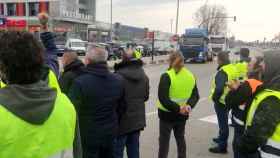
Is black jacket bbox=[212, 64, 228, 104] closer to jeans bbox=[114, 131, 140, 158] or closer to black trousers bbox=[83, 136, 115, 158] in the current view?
jeans bbox=[114, 131, 140, 158]

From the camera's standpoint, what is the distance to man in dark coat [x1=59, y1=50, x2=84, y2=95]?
4.41 m

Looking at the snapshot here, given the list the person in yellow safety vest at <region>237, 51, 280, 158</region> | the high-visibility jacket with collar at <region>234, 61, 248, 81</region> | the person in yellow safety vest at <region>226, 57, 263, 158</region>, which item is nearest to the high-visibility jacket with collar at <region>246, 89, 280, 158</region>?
the person in yellow safety vest at <region>237, 51, 280, 158</region>

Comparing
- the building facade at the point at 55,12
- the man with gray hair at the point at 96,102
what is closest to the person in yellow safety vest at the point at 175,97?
the man with gray hair at the point at 96,102

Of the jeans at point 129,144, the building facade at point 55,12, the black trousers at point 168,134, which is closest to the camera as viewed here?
the jeans at point 129,144

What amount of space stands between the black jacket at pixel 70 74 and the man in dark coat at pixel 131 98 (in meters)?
0.61

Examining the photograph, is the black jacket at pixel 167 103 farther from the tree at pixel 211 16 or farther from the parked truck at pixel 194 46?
the tree at pixel 211 16

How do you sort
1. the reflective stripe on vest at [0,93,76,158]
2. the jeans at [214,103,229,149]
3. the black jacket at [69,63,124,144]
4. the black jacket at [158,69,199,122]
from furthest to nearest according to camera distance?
the jeans at [214,103,229,149] < the black jacket at [158,69,199,122] < the black jacket at [69,63,124,144] < the reflective stripe on vest at [0,93,76,158]

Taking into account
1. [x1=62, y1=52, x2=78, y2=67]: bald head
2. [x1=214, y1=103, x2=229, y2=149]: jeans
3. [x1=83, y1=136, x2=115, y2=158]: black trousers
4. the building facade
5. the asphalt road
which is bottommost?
the asphalt road

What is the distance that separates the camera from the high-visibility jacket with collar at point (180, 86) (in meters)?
5.34

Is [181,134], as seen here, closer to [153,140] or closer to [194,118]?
[153,140]

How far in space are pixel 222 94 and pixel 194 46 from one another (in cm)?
3175

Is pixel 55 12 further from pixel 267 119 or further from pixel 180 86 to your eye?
pixel 267 119

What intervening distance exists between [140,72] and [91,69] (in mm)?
1123

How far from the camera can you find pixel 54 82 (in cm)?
357
